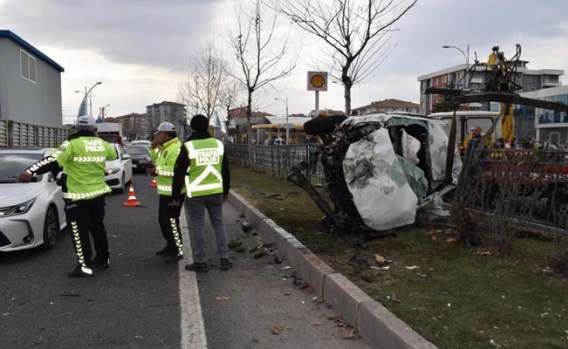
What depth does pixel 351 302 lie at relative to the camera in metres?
4.50

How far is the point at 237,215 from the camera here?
36.0 ft

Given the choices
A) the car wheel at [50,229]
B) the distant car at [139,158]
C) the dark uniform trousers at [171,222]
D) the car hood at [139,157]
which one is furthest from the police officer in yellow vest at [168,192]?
the car hood at [139,157]

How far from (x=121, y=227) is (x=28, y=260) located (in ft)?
8.46

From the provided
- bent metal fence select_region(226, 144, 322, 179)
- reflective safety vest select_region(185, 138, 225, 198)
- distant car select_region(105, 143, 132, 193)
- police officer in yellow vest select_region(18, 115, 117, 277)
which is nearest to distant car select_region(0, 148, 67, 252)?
police officer in yellow vest select_region(18, 115, 117, 277)

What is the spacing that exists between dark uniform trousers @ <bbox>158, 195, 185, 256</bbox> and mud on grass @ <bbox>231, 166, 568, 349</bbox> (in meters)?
1.66

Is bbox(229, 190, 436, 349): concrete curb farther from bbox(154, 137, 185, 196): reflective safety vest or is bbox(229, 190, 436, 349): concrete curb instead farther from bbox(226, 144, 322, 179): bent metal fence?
bbox(226, 144, 322, 179): bent metal fence

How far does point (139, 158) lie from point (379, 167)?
18.6 metres

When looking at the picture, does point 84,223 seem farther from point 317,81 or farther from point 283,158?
point 283,158

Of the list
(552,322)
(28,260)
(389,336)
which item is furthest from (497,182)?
(28,260)

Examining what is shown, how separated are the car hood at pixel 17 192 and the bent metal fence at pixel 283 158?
5.58 m

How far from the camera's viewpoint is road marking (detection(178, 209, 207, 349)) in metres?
4.18

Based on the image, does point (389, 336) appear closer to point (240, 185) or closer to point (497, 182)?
point (497, 182)

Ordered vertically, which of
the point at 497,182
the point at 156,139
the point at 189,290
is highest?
the point at 156,139

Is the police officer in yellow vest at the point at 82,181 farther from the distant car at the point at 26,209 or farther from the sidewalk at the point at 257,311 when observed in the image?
the sidewalk at the point at 257,311
